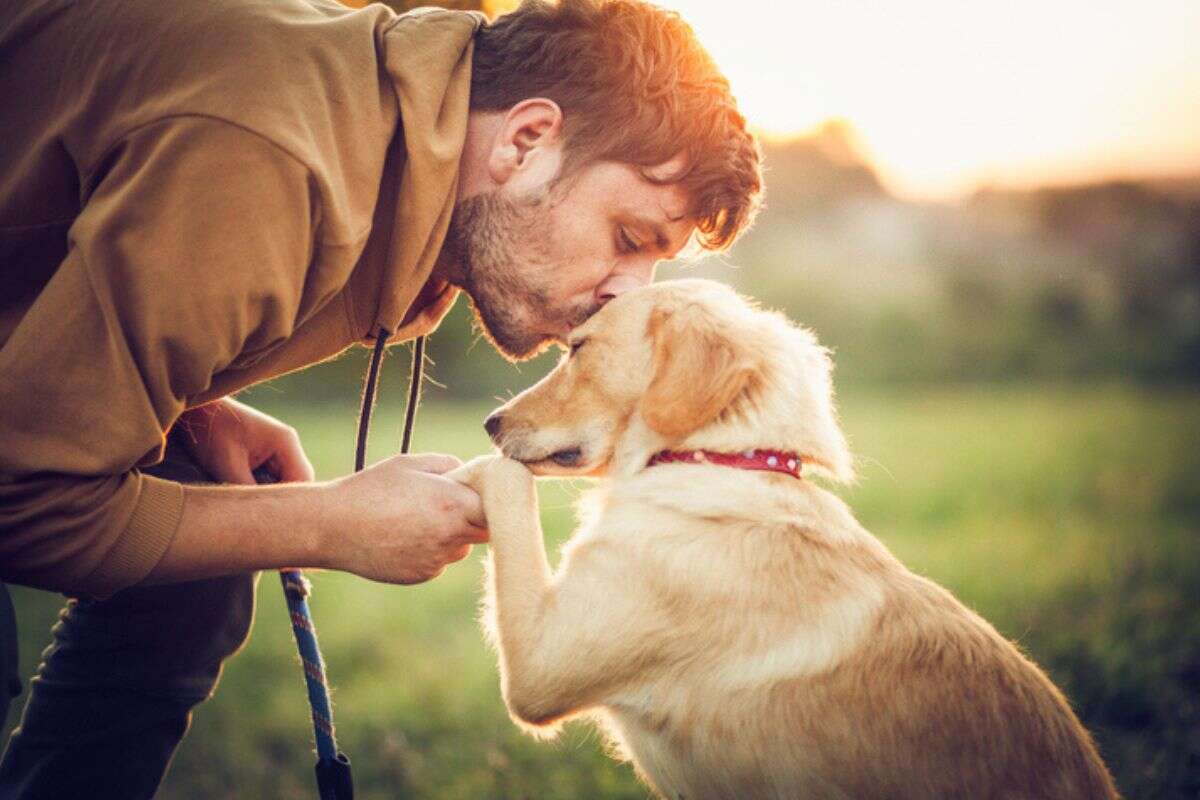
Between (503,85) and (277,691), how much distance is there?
2781 millimetres

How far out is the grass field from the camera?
3.29 m

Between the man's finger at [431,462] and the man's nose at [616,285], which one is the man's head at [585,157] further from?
the man's finger at [431,462]

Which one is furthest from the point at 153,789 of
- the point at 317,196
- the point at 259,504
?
the point at 317,196

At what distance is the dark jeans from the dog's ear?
50.7 inches

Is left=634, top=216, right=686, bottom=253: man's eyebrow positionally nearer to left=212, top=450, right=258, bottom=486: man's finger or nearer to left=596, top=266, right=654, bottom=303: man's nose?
left=596, top=266, right=654, bottom=303: man's nose

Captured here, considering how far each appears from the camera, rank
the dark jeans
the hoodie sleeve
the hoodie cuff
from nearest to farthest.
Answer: the hoodie sleeve → the hoodie cuff → the dark jeans

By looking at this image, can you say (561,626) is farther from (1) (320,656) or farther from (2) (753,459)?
(1) (320,656)

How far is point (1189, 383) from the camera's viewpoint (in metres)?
11.9

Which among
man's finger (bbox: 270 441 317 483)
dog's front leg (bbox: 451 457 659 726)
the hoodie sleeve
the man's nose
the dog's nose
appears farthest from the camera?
man's finger (bbox: 270 441 317 483)

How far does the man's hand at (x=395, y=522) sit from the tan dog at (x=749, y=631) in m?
0.11

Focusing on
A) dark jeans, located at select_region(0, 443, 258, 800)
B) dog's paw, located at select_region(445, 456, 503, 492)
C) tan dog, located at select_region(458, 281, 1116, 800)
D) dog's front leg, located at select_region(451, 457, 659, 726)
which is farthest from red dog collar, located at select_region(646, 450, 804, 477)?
dark jeans, located at select_region(0, 443, 258, 800)

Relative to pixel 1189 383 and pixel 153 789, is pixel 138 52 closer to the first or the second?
pixel 153 789

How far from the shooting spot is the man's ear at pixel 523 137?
2.56 m

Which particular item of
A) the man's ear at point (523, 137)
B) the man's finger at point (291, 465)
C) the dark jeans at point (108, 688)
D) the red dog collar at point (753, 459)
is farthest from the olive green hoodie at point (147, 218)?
the red dog collar at point (753, 459)
